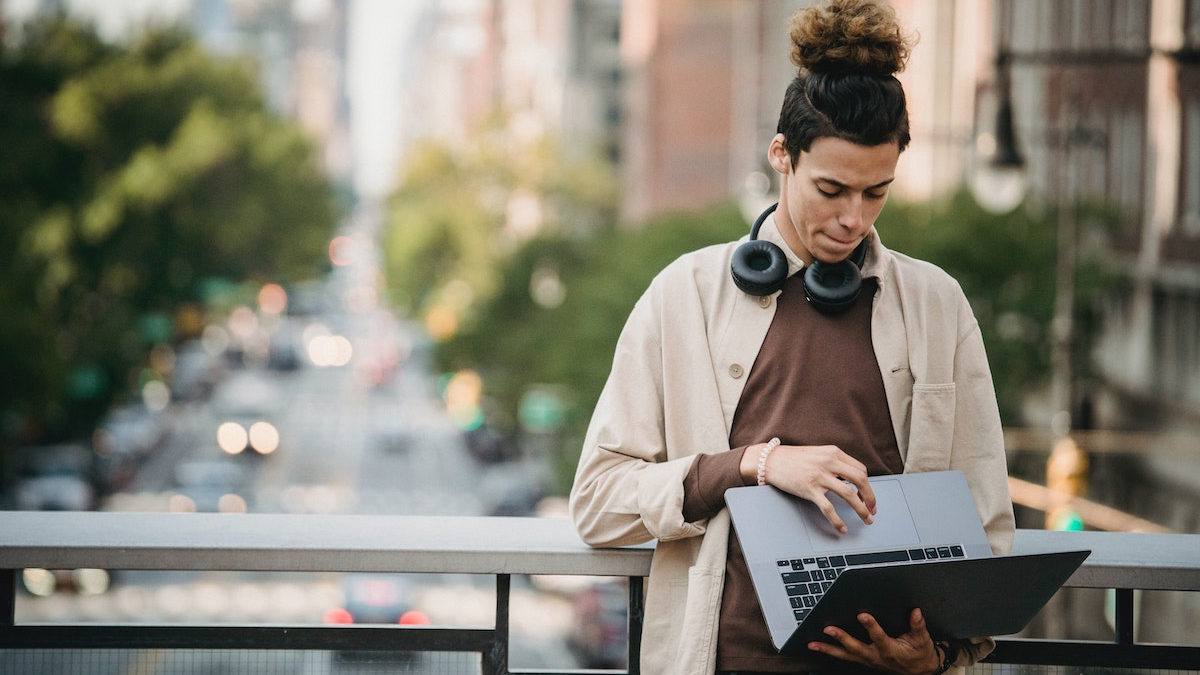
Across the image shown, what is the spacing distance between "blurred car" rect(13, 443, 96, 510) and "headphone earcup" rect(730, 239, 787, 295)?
90.9 feet

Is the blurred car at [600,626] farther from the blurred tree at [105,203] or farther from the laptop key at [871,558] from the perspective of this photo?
the laptop key at [871,558]

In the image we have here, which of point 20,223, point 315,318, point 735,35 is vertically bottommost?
point 315,318

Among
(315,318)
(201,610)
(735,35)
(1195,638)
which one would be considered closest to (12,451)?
(201,610)

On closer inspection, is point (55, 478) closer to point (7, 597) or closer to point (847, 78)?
point (7, 597)

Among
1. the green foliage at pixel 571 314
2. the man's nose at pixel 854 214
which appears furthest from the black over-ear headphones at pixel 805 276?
the green foliage at pixel 571 314

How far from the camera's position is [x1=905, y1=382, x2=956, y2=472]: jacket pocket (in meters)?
2.63

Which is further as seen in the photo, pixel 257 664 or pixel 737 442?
pixel 257 664

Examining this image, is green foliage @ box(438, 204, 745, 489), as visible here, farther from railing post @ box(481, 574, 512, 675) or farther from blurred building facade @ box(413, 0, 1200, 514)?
railing post @ box(481, 574, 512, 675)

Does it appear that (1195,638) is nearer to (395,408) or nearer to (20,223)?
(20,223)

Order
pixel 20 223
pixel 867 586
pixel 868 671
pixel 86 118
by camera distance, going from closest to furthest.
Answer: pixel 867 586, pixel 868 671, pixel 20 223, pixel 86 118

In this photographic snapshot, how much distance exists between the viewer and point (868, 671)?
2.59 metres

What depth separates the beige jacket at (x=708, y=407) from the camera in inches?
104

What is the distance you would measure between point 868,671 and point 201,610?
23.6 m

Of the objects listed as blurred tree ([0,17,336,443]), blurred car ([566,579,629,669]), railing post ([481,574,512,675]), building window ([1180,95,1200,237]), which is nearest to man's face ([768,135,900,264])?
railing post ([481,574,512,675])
